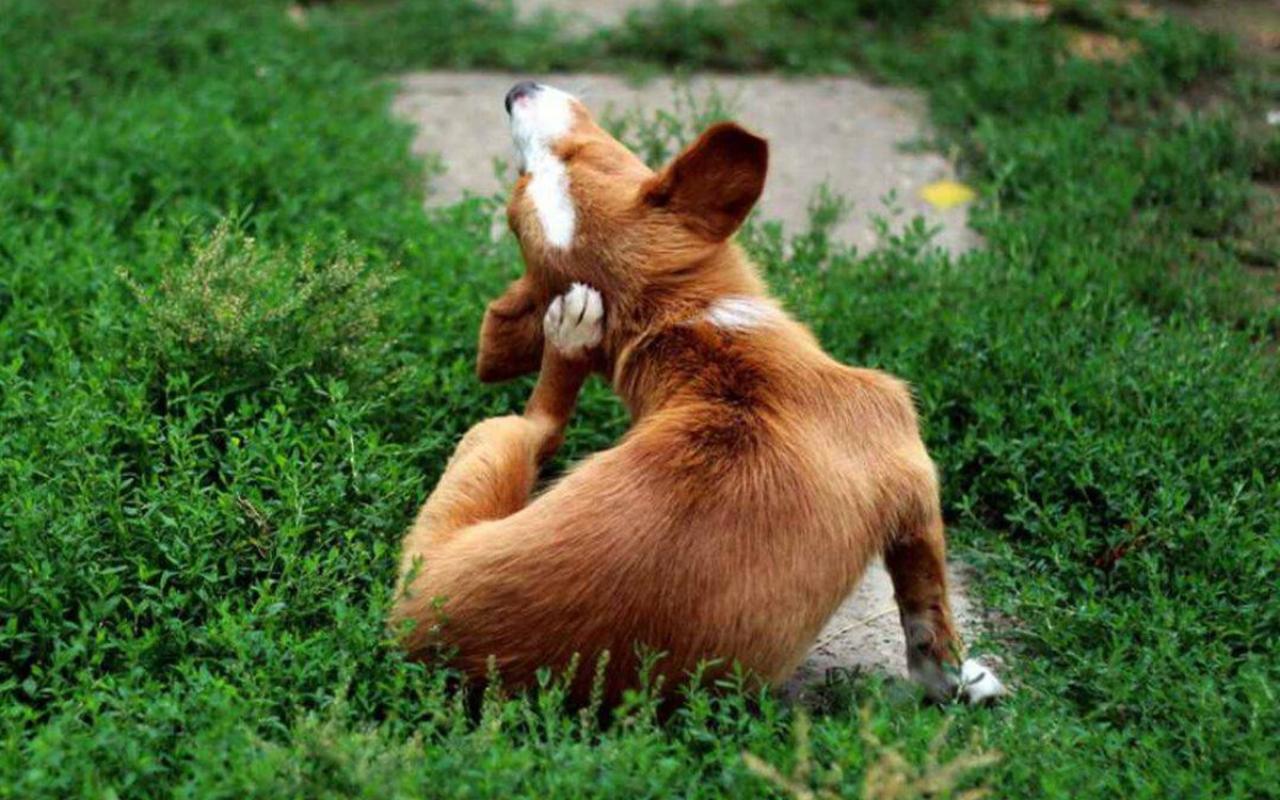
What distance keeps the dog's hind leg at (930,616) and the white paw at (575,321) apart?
956 millimetres

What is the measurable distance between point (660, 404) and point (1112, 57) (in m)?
4.20

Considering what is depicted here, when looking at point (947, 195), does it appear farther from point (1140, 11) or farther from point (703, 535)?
point (703, 535)

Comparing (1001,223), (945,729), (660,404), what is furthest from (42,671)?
(1001,223)

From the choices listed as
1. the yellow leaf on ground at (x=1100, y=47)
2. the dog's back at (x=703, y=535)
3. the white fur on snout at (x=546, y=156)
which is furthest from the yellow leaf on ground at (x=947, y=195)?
the dog's back at (x=703, y=535)

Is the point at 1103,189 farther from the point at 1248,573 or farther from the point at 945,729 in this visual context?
the point at 945,729

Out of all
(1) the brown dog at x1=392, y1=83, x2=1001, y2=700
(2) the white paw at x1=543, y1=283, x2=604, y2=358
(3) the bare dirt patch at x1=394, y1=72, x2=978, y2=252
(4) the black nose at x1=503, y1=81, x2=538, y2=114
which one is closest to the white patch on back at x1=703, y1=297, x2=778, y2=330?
(1) the brown dog at x1=392, y1=83, x2=1001, y2=700

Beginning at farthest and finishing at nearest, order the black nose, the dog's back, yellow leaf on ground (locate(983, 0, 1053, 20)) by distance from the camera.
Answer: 1. yellow leaf on ground (locate(983, 0, 1053, 20))
2. the black nose
3. the dog's back

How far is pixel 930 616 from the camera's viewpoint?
4.54m

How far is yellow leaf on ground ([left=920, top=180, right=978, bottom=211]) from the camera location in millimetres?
7051

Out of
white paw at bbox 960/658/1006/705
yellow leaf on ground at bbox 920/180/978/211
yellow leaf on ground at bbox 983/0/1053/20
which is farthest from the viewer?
yellow leaf on ground at bbox 983/0/1053/20

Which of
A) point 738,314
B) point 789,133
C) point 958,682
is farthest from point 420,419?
point 789,133

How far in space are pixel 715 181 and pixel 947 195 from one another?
2.78 metres

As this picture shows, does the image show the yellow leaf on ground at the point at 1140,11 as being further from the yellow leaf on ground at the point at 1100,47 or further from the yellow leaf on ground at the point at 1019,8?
the yellow leaf on ground at the point at 1019,8

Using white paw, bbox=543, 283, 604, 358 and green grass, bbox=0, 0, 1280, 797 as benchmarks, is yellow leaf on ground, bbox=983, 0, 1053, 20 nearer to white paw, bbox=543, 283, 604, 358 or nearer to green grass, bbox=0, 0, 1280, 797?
green grass, bbox=0, 0, 1280, 797
